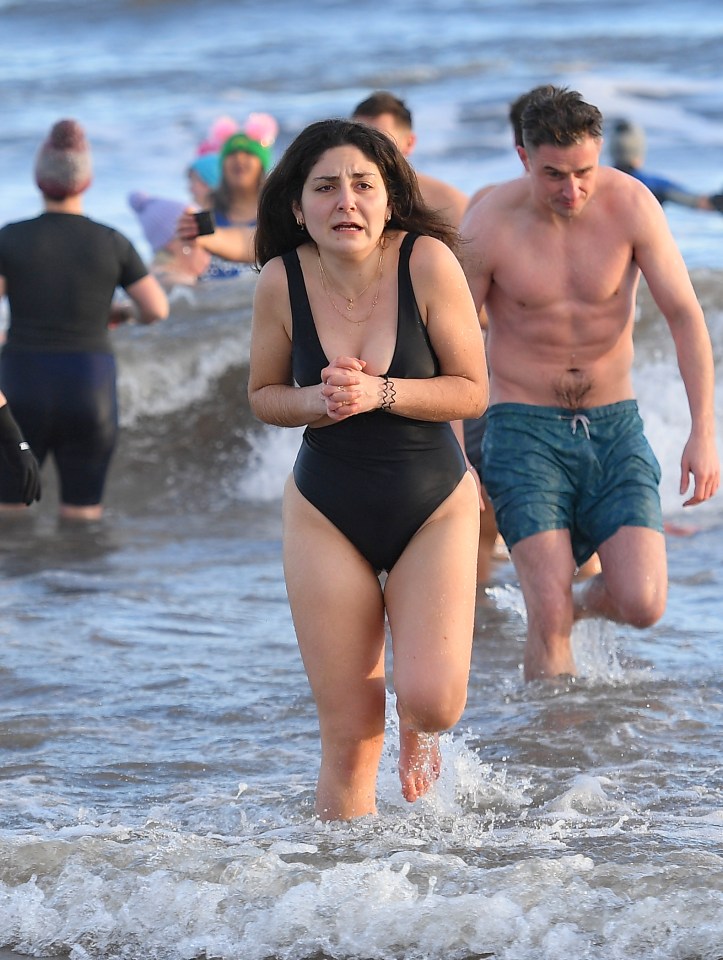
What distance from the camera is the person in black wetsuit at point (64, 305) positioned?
7.59 metres

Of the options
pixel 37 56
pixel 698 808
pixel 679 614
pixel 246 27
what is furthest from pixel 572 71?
pixel 698 808

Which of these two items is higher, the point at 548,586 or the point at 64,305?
the point at 64,305

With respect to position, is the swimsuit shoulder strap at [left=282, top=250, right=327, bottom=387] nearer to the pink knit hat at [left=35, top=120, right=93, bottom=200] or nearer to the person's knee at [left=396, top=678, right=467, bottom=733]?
the person's knee at [left=396, top=678, right=467, bottom=733]

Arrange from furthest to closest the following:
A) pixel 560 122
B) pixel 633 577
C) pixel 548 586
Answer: pixel 548 586, pixel 633 577, pixel 560 122

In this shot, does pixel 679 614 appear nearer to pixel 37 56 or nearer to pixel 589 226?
pixel 589 226

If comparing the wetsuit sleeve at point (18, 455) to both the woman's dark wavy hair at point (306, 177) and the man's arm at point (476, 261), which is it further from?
the man's arm at point (476, 261)

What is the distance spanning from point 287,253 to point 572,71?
2142 centimetres

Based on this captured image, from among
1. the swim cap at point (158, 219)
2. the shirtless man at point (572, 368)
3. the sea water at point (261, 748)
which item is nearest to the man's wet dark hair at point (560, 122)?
the shirtless man at point (572, 368)

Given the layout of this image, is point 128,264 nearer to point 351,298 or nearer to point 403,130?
point 403,130

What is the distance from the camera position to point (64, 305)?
769cm

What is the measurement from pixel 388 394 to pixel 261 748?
6.22ft

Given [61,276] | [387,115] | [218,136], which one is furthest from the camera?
[218,136]

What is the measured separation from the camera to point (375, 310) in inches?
154

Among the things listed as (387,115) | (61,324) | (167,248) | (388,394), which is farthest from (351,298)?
(167,248)
